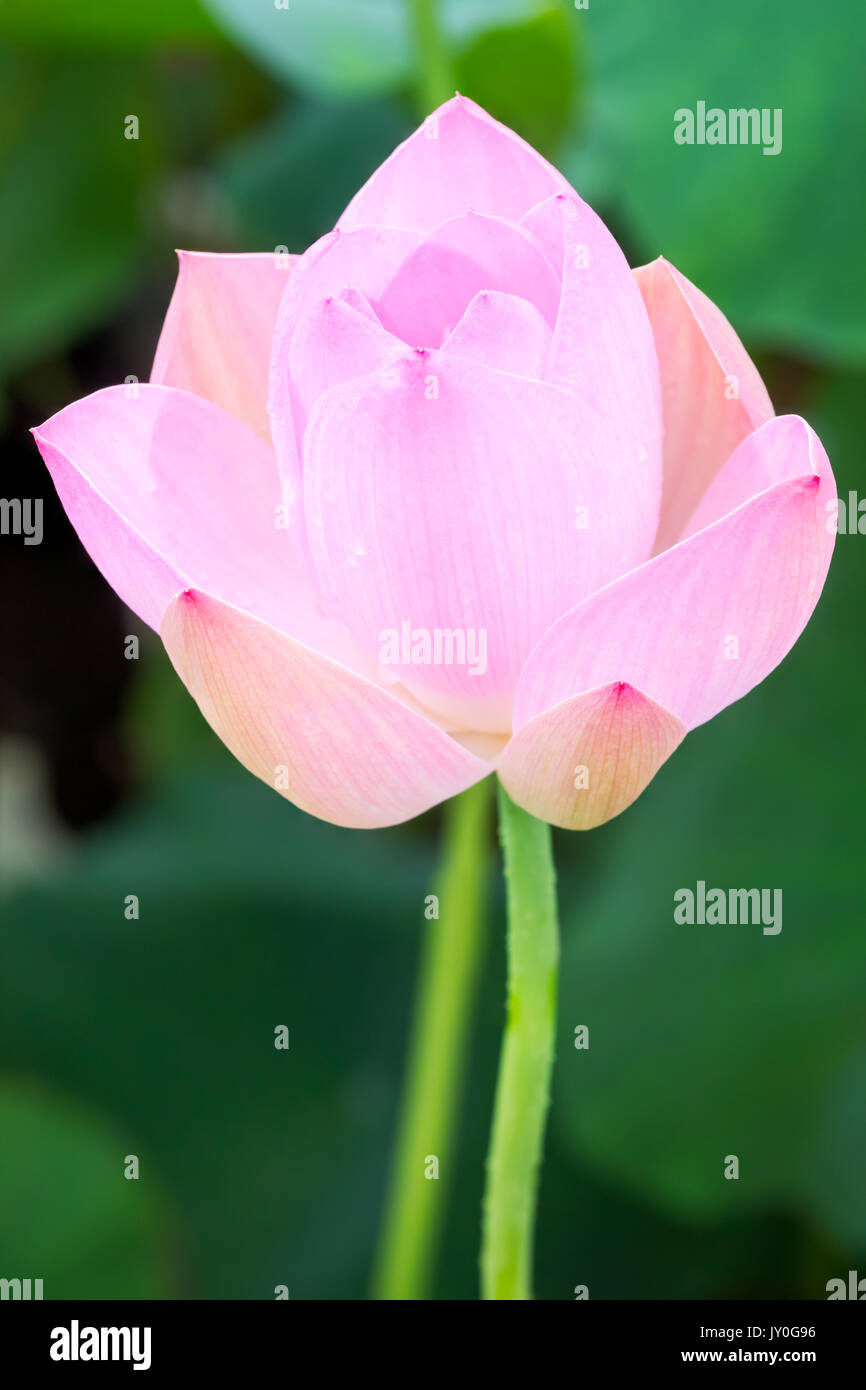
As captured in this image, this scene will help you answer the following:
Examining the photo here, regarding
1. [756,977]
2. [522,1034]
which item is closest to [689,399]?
[522,1034]

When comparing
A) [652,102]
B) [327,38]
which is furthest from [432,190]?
[327,38]

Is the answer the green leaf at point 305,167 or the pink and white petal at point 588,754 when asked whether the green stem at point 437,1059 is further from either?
the green leaf at point 305,167

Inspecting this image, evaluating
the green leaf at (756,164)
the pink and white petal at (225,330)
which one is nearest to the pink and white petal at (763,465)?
the pink and white petal at (225,330)

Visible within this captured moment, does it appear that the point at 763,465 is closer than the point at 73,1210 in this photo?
Yes

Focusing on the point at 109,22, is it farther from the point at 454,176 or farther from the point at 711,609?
the point at 711,609

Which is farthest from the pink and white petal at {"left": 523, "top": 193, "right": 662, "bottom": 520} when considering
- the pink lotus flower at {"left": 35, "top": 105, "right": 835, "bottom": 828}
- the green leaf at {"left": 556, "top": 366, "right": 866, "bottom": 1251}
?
the green leaf at {"left": 556, "top": 366, "right": 866, "bottom": 1251}

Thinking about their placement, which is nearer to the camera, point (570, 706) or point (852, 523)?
point (570, 706)

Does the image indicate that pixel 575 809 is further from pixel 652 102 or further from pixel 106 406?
pixel 652 102
